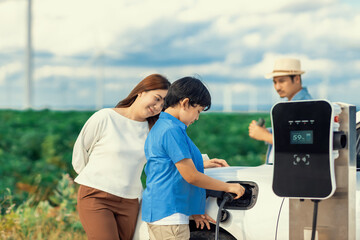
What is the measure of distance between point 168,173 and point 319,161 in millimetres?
762

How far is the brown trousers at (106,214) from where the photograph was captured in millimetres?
3229

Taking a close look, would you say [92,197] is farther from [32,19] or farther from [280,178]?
[32,19]

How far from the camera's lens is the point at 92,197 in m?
3.28

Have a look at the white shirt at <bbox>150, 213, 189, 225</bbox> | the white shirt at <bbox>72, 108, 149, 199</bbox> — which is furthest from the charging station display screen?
the white shirt at <bbox>72, 108, 149, 199</bbox>

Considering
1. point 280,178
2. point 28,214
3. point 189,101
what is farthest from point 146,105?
point 28,214

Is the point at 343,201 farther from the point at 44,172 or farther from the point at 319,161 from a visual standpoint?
the point at 44,172

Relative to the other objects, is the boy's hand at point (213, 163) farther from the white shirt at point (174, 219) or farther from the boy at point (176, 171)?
the white shirt at point (174, 219)

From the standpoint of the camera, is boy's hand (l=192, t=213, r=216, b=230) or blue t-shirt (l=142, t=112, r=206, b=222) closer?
blue t-shirt (l=142, t=112, r=206, b=222)

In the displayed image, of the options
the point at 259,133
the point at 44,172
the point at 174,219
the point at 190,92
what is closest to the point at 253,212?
the point at 174,219

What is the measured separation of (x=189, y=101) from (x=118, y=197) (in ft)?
2.67

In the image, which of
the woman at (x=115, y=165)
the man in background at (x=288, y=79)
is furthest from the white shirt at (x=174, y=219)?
the man in background at (x=288, y=79)

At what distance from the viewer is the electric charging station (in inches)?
98.5

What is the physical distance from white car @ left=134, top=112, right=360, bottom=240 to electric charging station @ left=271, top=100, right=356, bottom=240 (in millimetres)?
164

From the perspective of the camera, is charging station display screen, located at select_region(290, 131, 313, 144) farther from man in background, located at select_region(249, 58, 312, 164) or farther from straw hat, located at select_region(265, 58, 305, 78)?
straw hat, located at select_region(265, 58, 305, 78)
